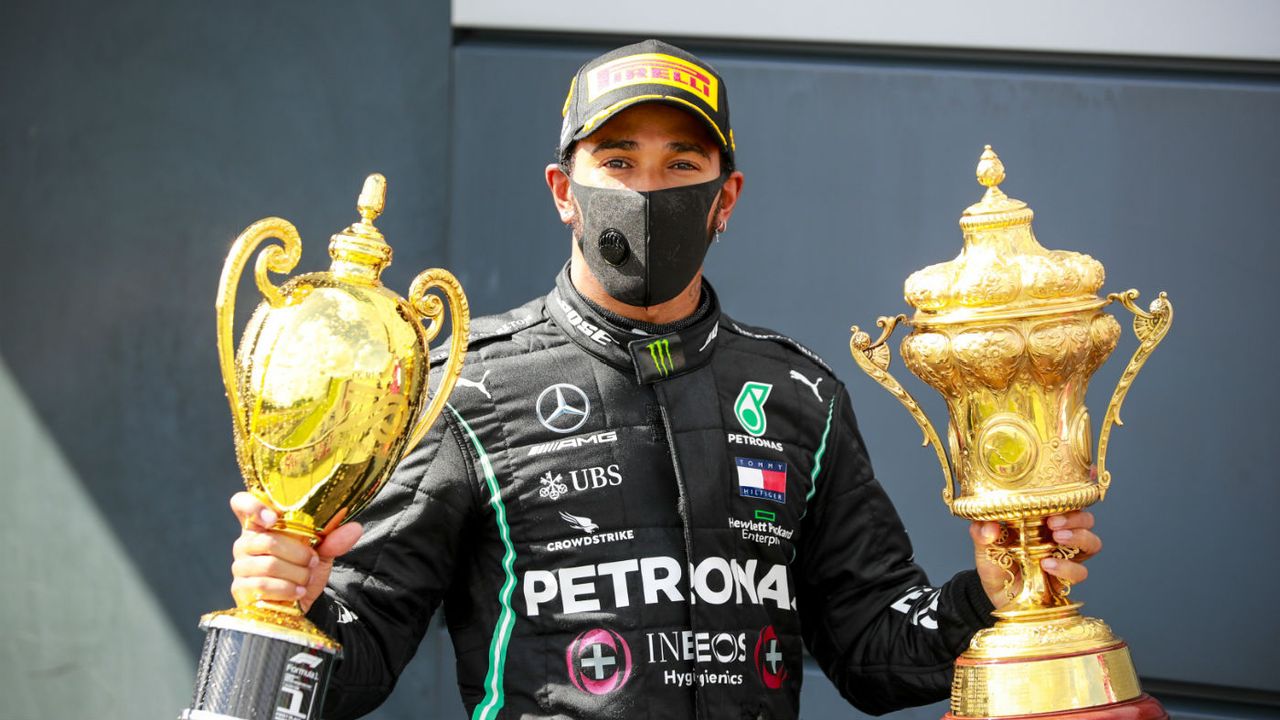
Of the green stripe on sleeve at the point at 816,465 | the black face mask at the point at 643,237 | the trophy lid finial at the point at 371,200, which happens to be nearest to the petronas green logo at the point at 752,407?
the green stripe on sleeve at the point at 816,465

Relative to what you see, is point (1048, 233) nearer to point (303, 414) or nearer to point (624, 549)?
Answer: point (624, 549)

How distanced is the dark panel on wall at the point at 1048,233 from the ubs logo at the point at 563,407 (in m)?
1.25

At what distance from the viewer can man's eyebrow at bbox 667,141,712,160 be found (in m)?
2.45

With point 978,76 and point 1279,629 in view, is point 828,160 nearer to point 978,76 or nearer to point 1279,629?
point 978,76

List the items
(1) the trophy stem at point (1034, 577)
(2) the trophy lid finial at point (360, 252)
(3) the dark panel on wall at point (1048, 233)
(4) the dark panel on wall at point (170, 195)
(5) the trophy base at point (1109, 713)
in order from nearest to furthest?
(2) the trophy lid finial at point (360, 252), (5) the trophy base at point (1109, 713), (1) the trophy stem at point (1034, 577), (3) the dark panel on wall at point (1048, 233), (4) the dark panel on wall at point (170, 195)

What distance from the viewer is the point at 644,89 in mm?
2422

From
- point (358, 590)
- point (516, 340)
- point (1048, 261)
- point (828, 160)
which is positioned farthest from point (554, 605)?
point (828, 160)

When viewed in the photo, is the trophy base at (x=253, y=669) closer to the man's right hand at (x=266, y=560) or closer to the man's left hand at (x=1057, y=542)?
the man's right hand at (x=266, y=560)

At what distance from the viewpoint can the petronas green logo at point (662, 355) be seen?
8.10ft

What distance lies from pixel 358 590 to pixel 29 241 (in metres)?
2.04

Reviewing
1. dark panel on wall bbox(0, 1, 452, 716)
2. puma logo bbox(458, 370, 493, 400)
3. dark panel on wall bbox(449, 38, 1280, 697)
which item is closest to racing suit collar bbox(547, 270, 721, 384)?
puma logo bbox(458, 370, 493, 400)

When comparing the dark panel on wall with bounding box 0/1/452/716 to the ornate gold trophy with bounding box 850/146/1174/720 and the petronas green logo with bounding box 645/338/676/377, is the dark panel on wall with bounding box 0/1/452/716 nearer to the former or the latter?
the petronas green logo with bounding box 645/338/676/377

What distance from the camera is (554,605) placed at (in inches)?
93.7

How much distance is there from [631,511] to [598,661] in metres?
0.24
